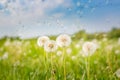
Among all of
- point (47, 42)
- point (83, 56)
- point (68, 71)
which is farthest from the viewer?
point (83, 56)

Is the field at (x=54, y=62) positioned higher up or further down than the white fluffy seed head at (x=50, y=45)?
further down

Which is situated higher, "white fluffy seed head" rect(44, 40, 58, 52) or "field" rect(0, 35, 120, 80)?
"white fluffy seed head" rect(44, 40, 58, 52)

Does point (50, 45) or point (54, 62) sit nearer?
point (50, 45)

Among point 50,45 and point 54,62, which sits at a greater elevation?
point 50,45

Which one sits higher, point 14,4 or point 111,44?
point 14,4

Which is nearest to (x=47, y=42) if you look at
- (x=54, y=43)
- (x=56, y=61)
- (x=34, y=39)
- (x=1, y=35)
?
(x=54, y=43)

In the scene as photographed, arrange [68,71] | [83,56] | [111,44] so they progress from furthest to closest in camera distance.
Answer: [111,44], [83,56], [68,71]

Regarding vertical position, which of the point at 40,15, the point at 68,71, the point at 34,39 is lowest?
the point at 68,71

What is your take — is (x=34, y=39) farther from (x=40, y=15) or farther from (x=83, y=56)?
(x=83, y=56)
